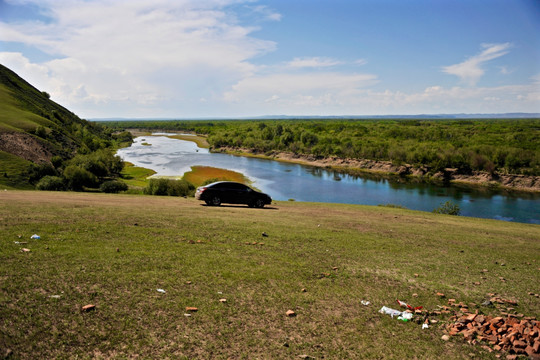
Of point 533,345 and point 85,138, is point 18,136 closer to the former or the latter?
point 85,138

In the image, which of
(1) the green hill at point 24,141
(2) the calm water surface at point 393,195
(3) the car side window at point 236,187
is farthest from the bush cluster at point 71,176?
(3) the car side window at point 236,187

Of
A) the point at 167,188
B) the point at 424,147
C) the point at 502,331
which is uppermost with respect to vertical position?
the point at 424,147

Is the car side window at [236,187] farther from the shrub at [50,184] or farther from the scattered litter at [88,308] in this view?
the shrub at [50,184]

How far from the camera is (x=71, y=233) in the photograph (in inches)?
451

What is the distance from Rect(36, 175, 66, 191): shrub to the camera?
4079 cm

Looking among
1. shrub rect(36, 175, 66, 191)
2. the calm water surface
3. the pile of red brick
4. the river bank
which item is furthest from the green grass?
the pile of red brick

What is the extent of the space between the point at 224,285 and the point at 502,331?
6479 millimetres

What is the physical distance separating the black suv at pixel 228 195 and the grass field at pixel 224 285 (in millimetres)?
6387

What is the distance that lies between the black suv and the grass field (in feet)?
21.0

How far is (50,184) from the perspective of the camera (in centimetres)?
4200

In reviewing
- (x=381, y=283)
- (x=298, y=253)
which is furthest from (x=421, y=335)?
(x=298, y=253)

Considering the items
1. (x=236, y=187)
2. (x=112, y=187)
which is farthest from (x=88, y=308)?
(x=112, y=187)

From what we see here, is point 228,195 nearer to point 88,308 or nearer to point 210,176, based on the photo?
point 88,308

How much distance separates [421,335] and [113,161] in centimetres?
7830
